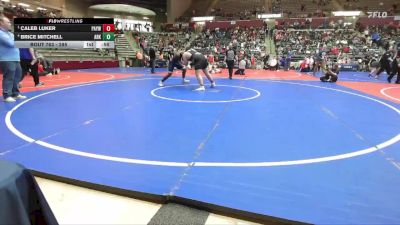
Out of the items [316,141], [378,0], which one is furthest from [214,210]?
[378,0]

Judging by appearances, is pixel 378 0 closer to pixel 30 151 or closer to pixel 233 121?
pixel 233 121

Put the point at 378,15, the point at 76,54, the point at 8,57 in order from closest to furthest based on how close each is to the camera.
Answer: the point at 8,57 < the point at 76,54 < the point at 378,15

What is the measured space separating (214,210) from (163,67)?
1944 centimetres

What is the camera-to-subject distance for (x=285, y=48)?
25406 millimetres

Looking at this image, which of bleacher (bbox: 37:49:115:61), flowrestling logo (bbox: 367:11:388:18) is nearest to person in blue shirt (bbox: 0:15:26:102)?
bleacher (bbox: 37:49:115:61)

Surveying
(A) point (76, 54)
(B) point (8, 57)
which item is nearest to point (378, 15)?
(A) point (76, 54)
